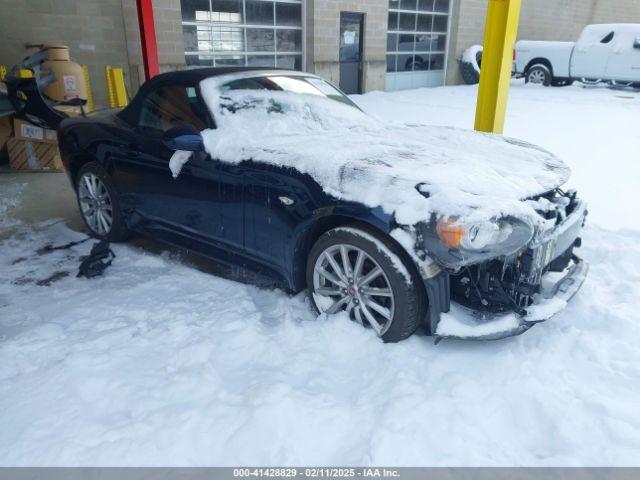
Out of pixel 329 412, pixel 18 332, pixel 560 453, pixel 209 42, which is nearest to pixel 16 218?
pixel 18 332

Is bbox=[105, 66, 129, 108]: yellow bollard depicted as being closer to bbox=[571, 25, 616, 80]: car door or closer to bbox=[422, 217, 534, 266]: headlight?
bbox=[422, 217, 534, 266]: headlight

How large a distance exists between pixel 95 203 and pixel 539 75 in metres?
14.9

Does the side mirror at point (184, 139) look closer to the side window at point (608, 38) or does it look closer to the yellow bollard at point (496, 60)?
the yellow bollard at point (496, 60)

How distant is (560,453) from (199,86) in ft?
9.56

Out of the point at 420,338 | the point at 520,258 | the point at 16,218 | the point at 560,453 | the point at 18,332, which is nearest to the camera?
the point at 560,453

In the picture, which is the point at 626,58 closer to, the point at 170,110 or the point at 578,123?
the point at 578,123

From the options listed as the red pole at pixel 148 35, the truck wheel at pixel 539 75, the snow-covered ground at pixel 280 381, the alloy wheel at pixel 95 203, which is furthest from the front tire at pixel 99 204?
the truck wheel at pixel 539 75

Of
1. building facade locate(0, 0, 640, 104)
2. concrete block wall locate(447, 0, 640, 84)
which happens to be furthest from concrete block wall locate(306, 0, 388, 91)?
concrete block wall locate(447, 0, 640, 84)

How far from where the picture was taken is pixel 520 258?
238 centimetres

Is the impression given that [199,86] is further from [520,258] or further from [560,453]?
[560,453]

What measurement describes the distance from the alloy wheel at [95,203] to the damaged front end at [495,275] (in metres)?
2.84

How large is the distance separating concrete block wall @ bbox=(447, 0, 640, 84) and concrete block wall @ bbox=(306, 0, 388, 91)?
3744 mm

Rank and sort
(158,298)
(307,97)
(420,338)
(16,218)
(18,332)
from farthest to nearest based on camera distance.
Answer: (16,218)
(307,97)
(158,298)
(18,332)
(420,338)

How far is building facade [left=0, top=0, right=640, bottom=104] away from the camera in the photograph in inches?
344
